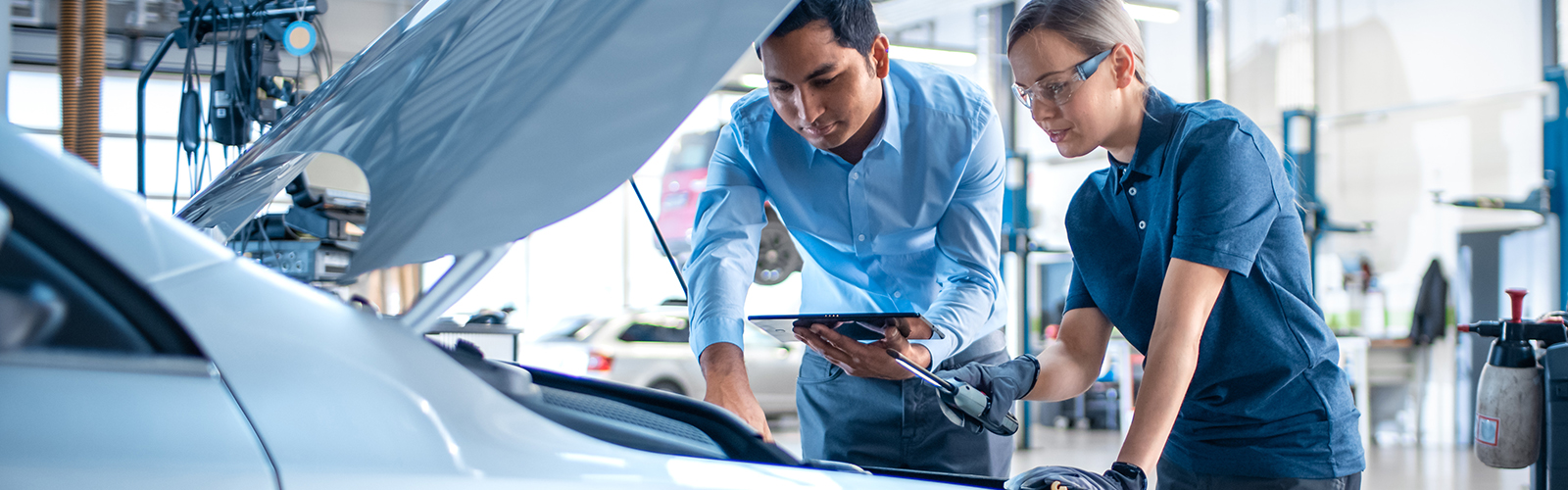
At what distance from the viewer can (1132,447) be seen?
3.77ft

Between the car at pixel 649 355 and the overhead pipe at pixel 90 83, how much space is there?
4.53 meters

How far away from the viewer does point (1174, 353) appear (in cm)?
117

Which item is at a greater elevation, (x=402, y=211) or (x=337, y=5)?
(x=337, y=5)

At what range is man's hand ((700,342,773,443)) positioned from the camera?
1409mm

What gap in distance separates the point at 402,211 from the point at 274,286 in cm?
12

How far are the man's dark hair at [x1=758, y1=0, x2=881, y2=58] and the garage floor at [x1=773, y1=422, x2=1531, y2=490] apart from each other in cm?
373

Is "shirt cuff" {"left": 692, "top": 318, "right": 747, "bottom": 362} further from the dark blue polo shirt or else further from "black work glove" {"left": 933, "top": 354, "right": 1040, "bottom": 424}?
the dark blue polo shirt

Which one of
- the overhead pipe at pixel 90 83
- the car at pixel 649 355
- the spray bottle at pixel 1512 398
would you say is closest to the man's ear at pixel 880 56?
the spray bottle at pixel 1512 398

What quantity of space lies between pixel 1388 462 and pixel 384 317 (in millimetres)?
7595

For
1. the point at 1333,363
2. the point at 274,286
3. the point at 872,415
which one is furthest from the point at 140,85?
the point at 1333,363

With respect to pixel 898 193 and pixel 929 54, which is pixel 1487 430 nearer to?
pixel 898 193

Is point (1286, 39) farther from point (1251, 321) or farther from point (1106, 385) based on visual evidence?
point (1251, 321)

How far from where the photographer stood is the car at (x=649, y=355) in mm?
7391

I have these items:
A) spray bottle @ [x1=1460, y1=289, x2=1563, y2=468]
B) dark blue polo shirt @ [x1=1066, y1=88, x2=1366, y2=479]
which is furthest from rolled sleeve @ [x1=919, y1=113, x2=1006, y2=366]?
spray bottle @ [x1=1460, y1=289, x2=1563, y2=468]
